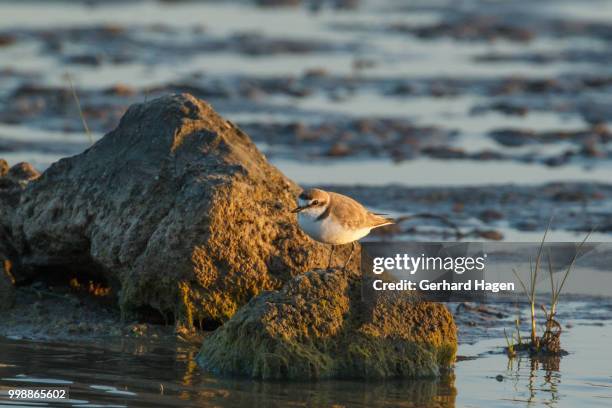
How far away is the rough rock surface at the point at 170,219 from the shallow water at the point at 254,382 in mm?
444

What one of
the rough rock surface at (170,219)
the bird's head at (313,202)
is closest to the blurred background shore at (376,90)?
the rough rock surface at (170,219)

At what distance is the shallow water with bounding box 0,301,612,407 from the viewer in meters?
7.46

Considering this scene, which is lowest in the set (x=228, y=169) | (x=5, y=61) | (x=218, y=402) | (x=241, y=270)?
(x=218, y=402)

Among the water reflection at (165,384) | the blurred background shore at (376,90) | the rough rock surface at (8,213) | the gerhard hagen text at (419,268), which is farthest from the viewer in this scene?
the blurred background shore at (376,90)

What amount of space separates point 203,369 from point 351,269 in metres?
1.16

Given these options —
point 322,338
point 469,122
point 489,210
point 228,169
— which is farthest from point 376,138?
point 322,338

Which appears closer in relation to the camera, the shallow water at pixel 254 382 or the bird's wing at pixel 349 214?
the shallow water at pixel 254 382

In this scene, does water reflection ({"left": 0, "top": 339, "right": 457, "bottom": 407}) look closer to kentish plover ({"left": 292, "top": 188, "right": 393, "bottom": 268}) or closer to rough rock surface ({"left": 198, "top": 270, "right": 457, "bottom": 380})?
rough rock surface ({"left": 198, "top": 270, "right": 457, "bottom": 380})

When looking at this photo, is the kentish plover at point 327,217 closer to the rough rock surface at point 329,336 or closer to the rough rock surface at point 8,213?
the rough rock surface at point 329,336

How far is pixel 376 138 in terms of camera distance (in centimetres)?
1714

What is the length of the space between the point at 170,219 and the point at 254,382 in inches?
57.5

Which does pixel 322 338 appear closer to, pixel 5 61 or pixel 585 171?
pixel 585 171

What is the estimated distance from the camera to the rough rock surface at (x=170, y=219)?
28.3 ft

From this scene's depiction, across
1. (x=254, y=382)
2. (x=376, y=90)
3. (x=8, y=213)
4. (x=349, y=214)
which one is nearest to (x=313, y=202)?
(x=349, y=214)
